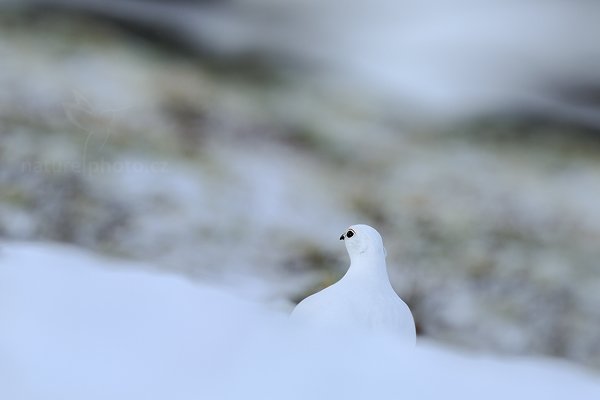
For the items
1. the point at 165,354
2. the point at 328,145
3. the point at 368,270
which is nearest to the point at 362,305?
the point at 368,270

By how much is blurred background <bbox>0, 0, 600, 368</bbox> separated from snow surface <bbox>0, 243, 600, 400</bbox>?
4.43 feet

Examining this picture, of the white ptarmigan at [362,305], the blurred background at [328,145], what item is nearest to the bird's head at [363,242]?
the white ptarmigan at [362,305]

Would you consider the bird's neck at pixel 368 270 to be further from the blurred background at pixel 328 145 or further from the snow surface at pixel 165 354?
the blurred background at pixel 328 145

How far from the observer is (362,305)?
97cm

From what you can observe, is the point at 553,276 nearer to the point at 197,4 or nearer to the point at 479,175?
the point at 479,175

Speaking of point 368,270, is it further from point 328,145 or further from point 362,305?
point 328,145

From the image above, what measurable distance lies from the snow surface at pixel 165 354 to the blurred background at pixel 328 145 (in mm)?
1351

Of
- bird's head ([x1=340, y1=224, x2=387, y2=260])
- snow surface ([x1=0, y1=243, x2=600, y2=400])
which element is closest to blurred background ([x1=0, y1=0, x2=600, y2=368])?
bird's head ([x1=340, y1=224, x2=387, y2=260])

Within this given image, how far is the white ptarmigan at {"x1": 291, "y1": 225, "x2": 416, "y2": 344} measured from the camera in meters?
0.94

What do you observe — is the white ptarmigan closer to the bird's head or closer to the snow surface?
the bird's head

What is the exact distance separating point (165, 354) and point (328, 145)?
1694 mm

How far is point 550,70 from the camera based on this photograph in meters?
2.05

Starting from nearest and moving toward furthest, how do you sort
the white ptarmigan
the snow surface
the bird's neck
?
the snow surface, the white ptarmigan, the bird's neck

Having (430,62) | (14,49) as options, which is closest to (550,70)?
(430,62)
